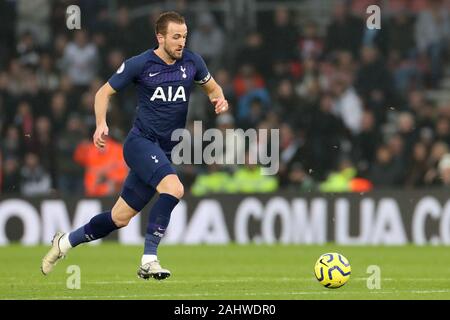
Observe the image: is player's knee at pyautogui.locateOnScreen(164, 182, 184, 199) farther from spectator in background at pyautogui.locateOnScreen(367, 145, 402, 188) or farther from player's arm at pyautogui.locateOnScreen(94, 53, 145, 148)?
spectator in background at pyautogui.locateOnScreen(367, 145, 402, 188)

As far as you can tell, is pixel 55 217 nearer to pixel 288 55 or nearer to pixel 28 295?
pixel 288 55

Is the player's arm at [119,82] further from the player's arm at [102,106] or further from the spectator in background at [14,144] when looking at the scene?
the spectator in background at [14,144]

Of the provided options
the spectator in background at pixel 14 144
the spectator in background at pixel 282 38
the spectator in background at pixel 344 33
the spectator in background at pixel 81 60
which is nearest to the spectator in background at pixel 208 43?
the spectator in background at pixel 282 38

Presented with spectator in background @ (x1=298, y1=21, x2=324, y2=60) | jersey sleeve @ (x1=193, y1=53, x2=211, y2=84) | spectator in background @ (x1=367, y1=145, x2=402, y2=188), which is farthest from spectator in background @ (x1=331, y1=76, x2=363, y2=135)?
jersey sleeve @ (x1=193, y1=53, x2=211, y2=84)

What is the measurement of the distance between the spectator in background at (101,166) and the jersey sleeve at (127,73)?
8.55m

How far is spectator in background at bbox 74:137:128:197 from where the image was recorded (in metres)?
19.5

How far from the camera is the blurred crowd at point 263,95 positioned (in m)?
19.5

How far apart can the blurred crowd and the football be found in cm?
856

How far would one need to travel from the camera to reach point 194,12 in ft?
72.2

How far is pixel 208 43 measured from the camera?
21.6 meters

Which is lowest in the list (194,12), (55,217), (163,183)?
(55,217)
